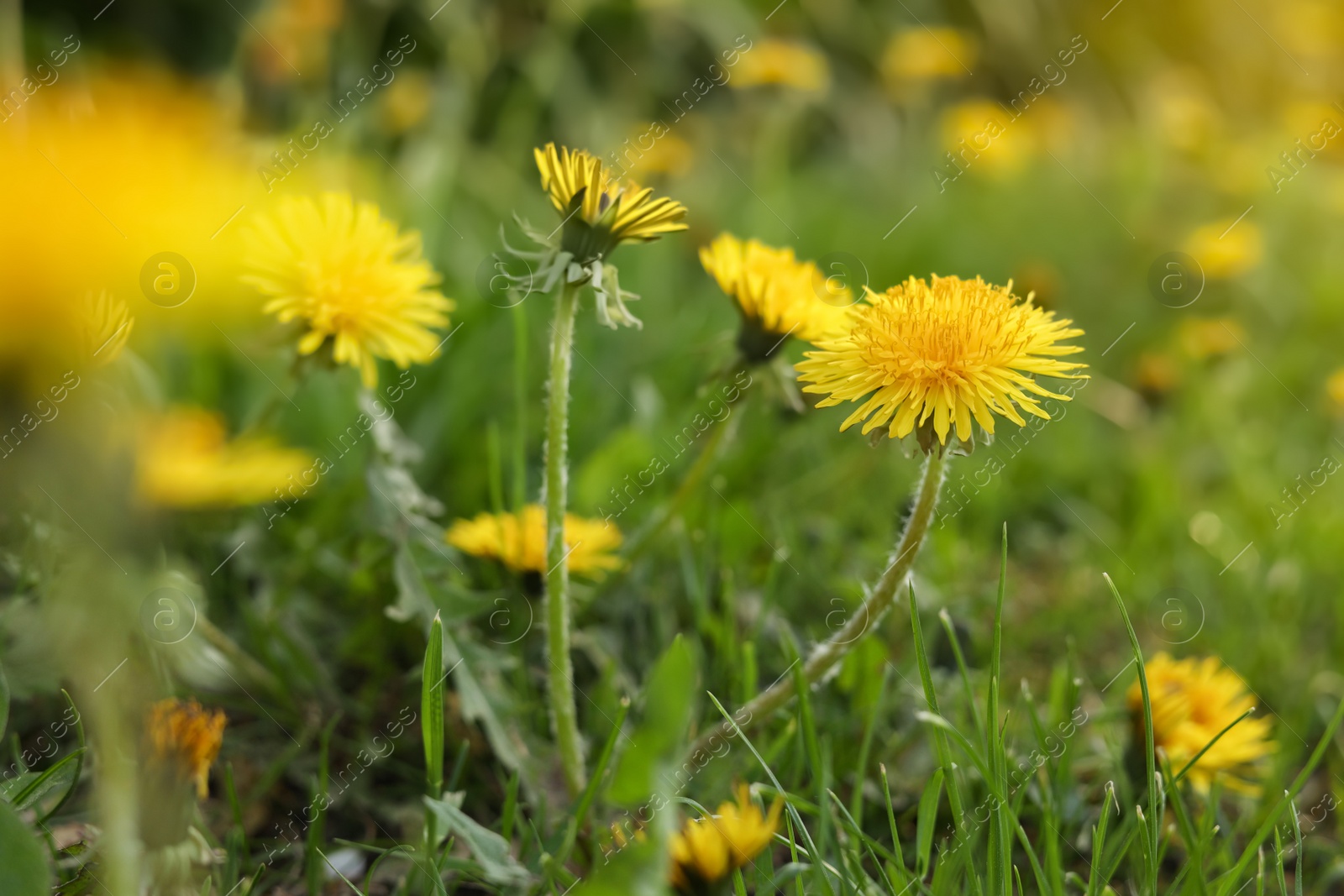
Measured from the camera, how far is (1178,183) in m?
3.25

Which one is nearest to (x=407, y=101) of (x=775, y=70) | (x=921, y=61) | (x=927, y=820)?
(x=775, y=70)

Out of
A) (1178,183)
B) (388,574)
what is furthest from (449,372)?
(1178,183)

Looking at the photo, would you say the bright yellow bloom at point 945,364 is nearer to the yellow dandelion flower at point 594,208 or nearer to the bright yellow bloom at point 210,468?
the yellow dandelion flower at point 594,208

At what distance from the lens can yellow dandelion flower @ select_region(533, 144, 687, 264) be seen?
2.64 ft

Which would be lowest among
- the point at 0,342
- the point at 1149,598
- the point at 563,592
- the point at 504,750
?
the point at 1149,598

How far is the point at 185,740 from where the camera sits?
761mm

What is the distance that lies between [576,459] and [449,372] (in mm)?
261

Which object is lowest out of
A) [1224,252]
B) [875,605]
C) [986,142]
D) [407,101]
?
[875,605]

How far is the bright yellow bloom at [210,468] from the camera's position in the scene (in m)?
1.11

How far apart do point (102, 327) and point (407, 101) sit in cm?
185

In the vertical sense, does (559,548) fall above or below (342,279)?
below

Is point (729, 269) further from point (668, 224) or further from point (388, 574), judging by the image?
point (388, 574)

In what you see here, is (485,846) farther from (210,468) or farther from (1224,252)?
(1224,252)

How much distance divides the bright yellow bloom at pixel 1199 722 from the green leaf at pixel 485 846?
2.11 feet
